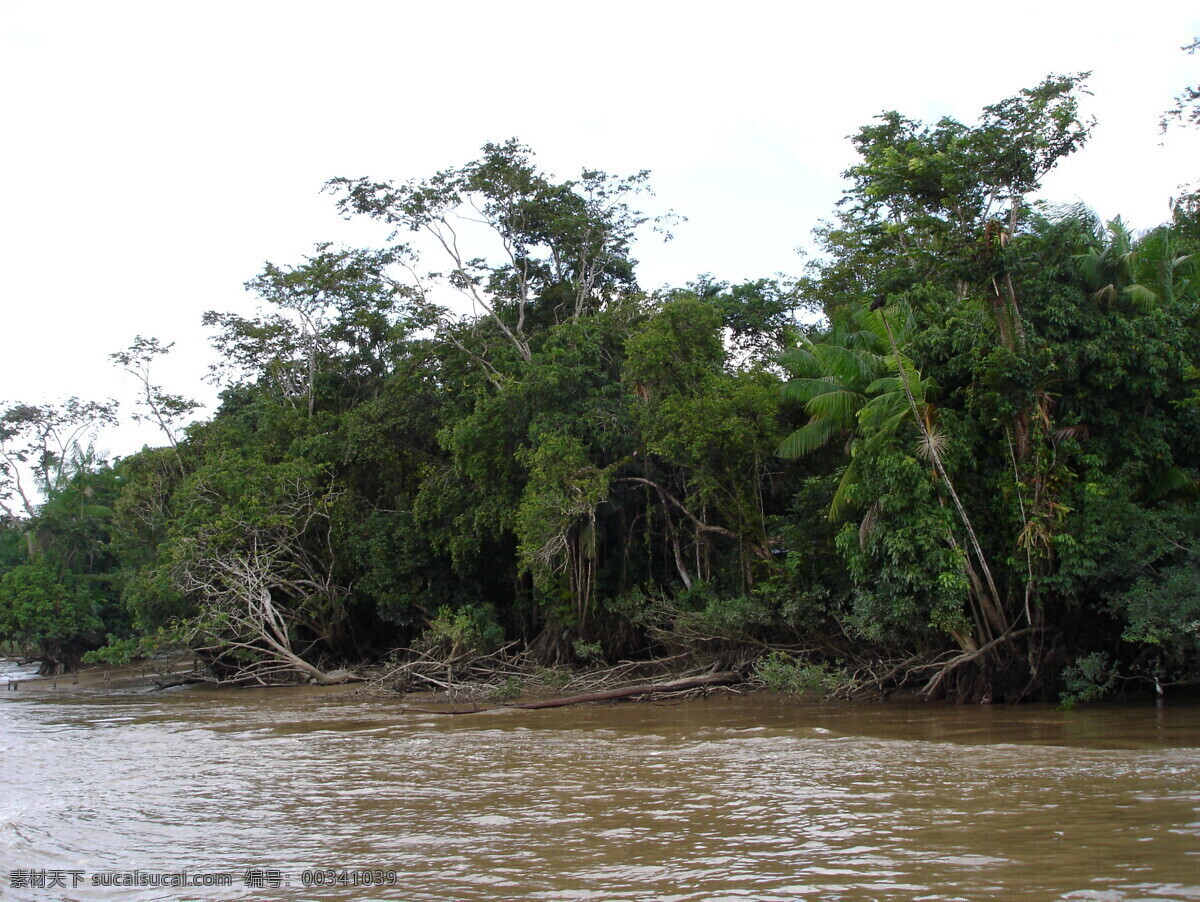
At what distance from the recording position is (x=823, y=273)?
73.2 ft

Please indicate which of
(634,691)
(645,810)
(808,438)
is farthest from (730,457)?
(645,810)

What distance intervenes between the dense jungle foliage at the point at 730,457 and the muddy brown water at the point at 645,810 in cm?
185

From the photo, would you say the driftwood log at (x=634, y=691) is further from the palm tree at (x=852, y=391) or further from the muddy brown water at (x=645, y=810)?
the palm tree at (x=852, y=391)

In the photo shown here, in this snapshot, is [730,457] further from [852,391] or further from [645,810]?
[645,810]

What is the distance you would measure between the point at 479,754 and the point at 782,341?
1376 cm

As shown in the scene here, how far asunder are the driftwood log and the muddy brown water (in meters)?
2.24

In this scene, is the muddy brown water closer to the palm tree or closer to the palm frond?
the palm tree

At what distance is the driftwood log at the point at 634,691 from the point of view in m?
15.6

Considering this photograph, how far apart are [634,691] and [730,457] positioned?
4.20m

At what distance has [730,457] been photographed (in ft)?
53.5

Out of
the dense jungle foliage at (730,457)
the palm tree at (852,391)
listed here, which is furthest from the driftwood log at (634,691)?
the palm tree at (852,391)

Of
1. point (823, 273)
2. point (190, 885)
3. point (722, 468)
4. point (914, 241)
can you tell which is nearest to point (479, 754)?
point (190, 885)

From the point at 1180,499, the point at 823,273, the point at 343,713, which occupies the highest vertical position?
the point at 823,273

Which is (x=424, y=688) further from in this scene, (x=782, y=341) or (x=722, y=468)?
(x=782, y=341)
